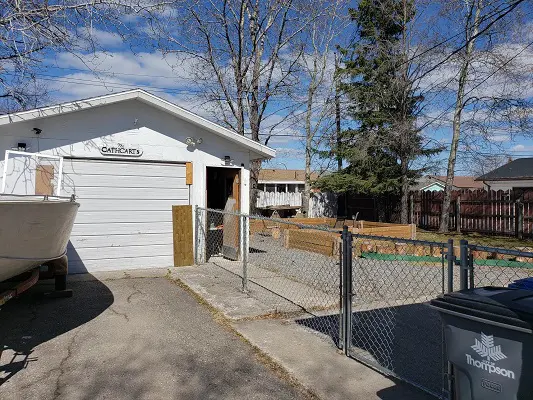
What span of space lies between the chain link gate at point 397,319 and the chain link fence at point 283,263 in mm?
439

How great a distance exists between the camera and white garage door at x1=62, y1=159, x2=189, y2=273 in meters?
9.09

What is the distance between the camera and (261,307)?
647 cm

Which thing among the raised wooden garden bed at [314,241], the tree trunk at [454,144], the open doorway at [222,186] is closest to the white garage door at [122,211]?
the open doorway at [222,186]

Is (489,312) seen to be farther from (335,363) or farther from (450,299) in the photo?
(335,363)

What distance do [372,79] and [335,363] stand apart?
64.2ft

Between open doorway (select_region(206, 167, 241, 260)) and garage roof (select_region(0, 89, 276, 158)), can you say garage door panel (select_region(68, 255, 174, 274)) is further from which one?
garage roof (select_region(0, 89, 276, 158))

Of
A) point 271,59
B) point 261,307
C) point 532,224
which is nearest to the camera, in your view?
point 261,307

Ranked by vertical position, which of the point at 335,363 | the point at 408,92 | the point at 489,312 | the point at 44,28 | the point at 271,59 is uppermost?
the point at 271,59

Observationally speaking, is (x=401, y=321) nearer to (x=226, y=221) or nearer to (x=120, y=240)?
(x=226, y=221)

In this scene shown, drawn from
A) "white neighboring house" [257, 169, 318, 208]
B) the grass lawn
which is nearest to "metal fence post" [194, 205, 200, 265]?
the grass lawn

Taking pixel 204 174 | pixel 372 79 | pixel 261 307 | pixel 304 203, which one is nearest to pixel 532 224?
pixel 372 79

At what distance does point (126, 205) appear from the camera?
9.55 meters

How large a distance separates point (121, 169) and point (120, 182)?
0.90ft

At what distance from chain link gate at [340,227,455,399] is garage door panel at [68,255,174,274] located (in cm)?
421
